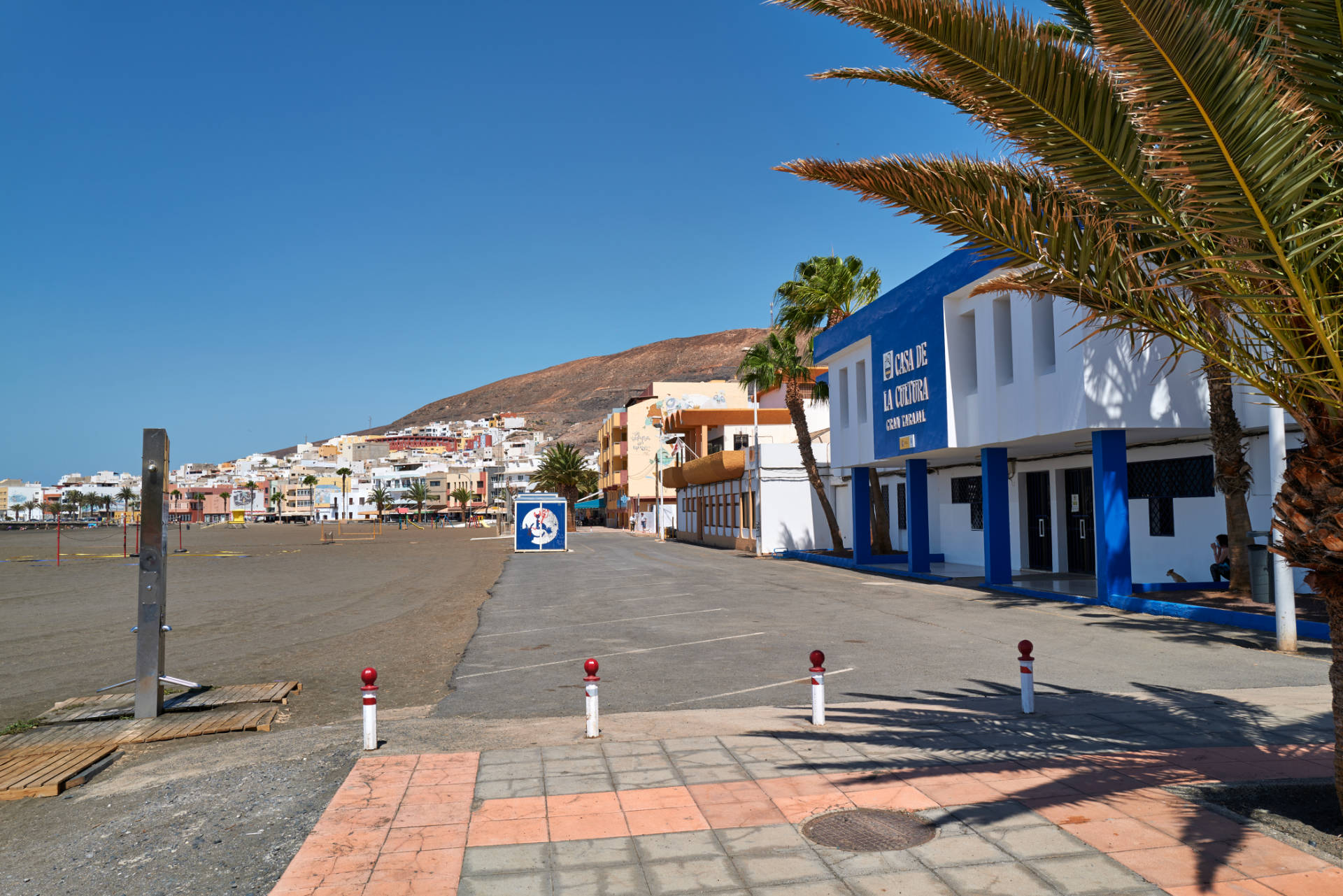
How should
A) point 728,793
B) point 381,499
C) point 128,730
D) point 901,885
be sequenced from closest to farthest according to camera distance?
point 901,885, point 728,793, point 128,730, point 381,499

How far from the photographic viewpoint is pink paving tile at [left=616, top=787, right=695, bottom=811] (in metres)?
5.62

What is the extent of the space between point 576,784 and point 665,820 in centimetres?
95

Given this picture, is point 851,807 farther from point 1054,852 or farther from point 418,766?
point 418,766

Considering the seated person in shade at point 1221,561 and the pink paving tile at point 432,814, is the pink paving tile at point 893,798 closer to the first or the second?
the pink paving tile at point 432,814

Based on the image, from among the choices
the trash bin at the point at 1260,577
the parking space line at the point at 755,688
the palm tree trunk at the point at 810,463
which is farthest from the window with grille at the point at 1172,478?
the palm tree trunk at the point at 810,463

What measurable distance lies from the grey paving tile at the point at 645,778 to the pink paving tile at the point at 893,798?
3.92ft

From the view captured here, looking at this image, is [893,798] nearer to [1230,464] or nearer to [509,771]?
[509,771]

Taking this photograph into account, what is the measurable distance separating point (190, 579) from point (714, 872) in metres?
27.2

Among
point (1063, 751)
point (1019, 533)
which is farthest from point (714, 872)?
point (1019, 533)

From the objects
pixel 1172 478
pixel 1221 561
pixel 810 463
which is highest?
pixel 810 463

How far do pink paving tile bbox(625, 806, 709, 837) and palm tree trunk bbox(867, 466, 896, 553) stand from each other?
24508 mm

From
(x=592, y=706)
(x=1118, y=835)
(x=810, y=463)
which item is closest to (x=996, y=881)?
(x=1118, y=835)

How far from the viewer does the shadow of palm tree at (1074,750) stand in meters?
5.46

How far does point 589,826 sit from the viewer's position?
530 centimetres
